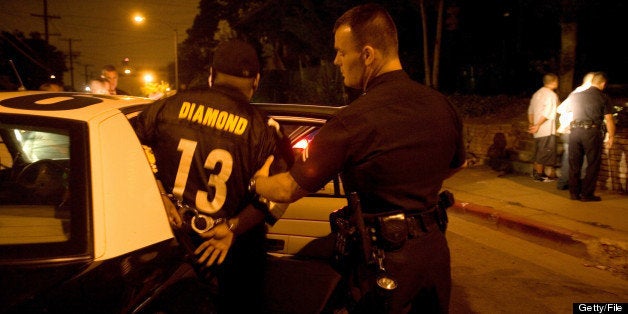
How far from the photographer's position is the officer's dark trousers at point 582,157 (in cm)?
678

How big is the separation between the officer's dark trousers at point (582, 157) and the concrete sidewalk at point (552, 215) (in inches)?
9.2

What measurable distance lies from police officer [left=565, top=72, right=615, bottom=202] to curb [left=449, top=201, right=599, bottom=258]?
1.40m

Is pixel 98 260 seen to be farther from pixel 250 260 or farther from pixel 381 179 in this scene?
pixel 381 179

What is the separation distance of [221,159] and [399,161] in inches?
32.0

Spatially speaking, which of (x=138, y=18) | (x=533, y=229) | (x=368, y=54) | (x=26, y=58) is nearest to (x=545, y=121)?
(x=533, y=229)

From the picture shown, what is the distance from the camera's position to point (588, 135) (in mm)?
6777

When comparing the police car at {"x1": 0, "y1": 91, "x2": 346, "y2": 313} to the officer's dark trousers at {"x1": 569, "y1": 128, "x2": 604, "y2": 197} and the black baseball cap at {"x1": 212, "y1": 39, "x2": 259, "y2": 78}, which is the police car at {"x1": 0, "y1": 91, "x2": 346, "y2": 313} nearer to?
the black baseball cap at {"x1": 212, "y1": 39, "x2": 259, "y2": 78}

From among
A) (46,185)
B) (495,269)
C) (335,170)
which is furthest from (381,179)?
(495,269)

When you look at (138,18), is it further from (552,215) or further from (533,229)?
(533,229)

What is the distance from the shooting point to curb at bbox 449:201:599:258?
5.36 metres

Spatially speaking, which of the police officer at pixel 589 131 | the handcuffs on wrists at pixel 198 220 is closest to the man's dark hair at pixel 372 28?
the handcuffs on wrists at pixel 198 220

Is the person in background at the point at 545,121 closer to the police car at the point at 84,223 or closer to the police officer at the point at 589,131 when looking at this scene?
the police officer at the point at 589,131

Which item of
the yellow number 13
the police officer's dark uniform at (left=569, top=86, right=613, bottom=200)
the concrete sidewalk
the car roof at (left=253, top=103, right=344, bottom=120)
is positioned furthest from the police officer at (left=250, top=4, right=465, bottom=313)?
the police officer's dark uniform at (left=569, top=86, right=613, bottom=200)

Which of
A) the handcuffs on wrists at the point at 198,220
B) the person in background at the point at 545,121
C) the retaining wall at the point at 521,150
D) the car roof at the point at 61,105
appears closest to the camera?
the car roof at the point at 61,105
